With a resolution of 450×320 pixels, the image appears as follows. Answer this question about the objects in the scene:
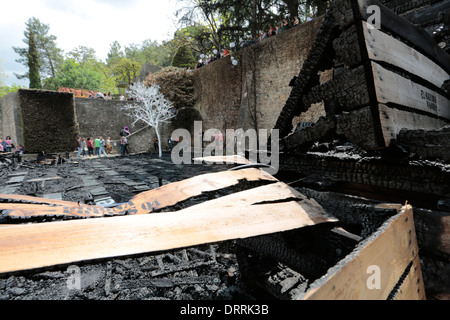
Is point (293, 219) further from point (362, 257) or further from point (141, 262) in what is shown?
point (141, 262)

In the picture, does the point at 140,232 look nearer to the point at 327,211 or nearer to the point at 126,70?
the point at 327,211

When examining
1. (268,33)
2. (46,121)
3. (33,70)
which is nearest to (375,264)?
(268,33)

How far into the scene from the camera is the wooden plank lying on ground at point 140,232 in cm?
82

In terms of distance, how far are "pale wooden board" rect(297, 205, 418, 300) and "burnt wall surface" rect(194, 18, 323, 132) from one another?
1275 cm

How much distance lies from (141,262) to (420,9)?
6805 mm

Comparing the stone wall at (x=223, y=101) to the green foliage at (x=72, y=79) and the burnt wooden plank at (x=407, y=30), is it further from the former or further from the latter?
the green foliage at (x=72, y=79)

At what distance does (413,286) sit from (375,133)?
3.34ft

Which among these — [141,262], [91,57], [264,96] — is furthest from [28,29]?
[141,262]

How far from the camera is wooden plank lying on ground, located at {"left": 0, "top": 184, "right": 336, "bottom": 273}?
2.69 ft

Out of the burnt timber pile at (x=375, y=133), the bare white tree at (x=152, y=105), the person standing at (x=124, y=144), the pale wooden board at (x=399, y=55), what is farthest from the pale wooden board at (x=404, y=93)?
the person standing at (x=124, y=144)

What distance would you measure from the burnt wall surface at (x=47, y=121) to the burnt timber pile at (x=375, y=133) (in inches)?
797

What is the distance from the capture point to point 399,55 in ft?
6.26

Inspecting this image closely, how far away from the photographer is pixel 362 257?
0.93 m
